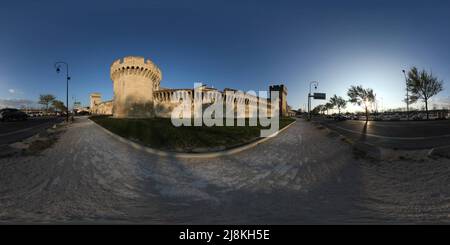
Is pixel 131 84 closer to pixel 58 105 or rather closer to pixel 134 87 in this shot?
pixel 134 87

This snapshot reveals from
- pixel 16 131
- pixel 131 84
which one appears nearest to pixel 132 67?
pixel 131 84

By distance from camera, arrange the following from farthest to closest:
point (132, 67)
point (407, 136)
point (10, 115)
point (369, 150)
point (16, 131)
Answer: point (132, 67)
point (10, 115)
point (16, 131)
point (407, 136)
point (369, 150)

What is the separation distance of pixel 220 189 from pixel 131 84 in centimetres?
4151

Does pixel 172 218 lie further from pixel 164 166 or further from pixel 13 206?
pixel 164 166

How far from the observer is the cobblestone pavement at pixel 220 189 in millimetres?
5312

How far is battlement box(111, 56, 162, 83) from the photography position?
4244 cm

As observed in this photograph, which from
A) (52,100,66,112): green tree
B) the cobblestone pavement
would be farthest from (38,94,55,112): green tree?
the cobblestone pavement

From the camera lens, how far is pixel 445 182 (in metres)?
7.14

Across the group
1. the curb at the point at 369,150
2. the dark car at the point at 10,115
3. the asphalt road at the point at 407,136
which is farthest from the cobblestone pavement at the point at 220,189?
the dark car at the point at 10,115

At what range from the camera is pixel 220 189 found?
25.2 ft

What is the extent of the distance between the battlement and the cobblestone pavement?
112 feet

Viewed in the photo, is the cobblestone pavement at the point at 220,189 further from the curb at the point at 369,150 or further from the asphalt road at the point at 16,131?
the asphalt road at the point at 16,131

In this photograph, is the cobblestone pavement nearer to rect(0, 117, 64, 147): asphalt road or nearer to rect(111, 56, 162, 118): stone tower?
rect(0, 117, 64, 147): asphalt road
